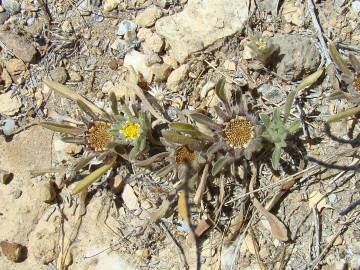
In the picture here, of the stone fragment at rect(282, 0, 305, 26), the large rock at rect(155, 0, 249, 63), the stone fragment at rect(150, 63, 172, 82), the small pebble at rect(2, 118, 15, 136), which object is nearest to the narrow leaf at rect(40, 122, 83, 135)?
the small pebble at rect(2, 118, 15, 136)

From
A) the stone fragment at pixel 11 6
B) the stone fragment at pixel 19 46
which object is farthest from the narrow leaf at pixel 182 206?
the stone fragment at pixel 11 6

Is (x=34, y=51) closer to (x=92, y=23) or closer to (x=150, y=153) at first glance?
(x=92, y=23)

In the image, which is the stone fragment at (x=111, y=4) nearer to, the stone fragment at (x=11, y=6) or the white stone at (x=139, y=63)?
the white stone at (x=139, y=63)

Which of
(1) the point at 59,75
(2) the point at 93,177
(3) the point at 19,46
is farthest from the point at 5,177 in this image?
(3) the point at 19,46

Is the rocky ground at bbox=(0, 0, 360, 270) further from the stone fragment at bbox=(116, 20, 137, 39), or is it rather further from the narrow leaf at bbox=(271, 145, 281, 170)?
the narrow leaf at bbox=(271, 145, 281, 170)

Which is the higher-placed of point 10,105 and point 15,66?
point 15,66

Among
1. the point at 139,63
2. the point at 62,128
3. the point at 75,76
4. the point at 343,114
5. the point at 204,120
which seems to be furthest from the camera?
the point at 75,76

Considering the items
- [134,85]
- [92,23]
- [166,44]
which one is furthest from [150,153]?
[92,23]

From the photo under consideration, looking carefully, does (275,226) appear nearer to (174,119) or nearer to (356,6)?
(174,119)
